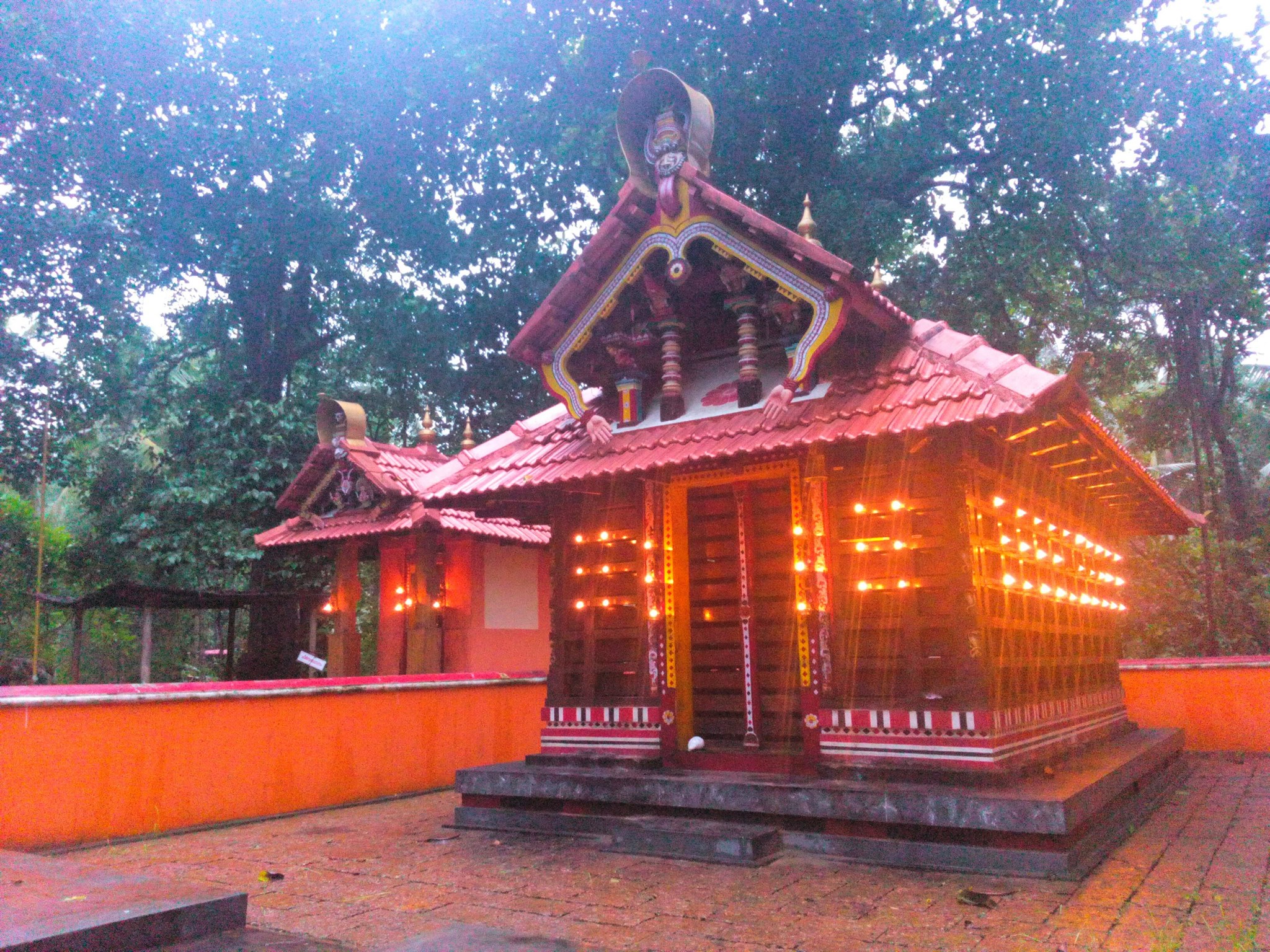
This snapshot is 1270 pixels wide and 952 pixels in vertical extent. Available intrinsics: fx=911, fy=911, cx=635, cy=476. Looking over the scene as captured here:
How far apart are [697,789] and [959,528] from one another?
323 centimetres

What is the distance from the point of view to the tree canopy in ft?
60.6

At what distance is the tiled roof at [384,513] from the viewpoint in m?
14.9

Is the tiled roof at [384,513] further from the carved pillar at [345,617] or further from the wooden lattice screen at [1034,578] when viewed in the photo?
the wooden lattice screen at [1034,578]

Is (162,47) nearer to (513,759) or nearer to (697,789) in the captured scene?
(513,759)

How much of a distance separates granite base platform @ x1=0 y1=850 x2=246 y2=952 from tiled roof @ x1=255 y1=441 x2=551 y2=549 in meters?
10.6

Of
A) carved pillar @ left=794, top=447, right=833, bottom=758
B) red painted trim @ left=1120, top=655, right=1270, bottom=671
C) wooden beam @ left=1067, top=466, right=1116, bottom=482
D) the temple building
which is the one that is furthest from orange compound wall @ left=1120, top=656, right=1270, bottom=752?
the temple building

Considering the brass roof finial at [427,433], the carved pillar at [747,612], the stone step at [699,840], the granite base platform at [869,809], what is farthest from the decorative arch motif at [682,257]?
the brass roof finial at [427,433]

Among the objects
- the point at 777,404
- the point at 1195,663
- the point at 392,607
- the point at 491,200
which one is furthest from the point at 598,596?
the point at 491,200

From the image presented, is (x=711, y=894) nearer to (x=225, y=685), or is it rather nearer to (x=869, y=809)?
(x=869, y=809)

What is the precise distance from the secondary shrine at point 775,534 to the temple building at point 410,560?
4734 millimetres

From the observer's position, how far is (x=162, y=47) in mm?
20609

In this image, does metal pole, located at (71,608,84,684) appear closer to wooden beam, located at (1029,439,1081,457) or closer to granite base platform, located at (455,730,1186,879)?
granite base platform, located at (455,730,1186,879)

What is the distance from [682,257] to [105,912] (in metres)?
7.15

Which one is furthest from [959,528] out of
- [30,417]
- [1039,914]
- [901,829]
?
[30,417]
